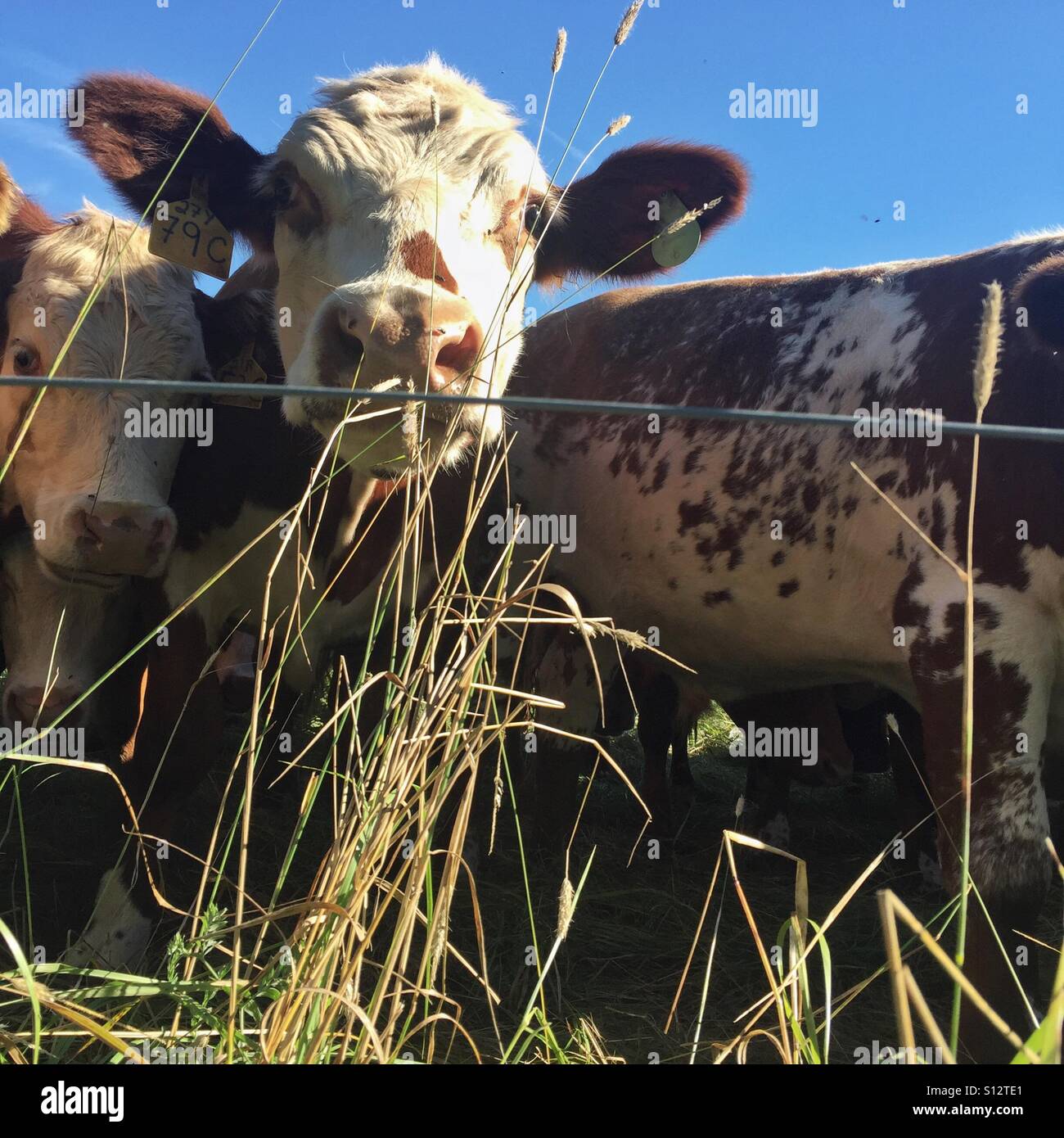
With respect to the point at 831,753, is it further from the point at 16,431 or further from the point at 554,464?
the point at 16,431

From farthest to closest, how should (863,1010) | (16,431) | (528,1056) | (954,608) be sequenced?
(16,431), (863,1010), (954,608), (528,1056)

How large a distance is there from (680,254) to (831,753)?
258 cm

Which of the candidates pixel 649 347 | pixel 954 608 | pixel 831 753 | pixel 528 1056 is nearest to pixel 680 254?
pixel 649 347

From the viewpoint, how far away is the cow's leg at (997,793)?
2.54 metres

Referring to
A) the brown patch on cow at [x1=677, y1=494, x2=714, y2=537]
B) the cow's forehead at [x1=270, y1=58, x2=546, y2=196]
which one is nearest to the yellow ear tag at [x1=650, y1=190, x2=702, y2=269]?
the cow's forehead at [x1=270, y1=58, x2=546, y2=196]

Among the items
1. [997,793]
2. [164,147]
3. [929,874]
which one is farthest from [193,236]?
[929,874]

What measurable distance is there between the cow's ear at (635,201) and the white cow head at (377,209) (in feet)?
0.07

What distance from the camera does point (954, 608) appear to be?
2.86m

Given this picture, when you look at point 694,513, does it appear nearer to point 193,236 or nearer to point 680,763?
point 193,236

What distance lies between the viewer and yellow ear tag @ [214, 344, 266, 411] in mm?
3820

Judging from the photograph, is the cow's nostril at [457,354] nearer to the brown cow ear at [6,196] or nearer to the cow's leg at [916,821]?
the brown cow ear at [6,196]

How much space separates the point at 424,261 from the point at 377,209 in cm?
33

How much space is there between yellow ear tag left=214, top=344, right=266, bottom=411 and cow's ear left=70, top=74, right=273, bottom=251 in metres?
0.44

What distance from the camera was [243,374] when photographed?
388 cm
